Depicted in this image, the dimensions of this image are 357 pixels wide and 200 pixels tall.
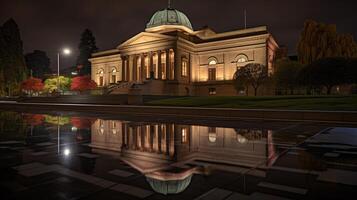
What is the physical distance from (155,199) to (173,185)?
2.34 feet

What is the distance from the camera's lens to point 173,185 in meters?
4.73

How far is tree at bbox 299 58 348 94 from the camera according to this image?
89.1 ft

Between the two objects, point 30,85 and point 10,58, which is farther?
point 30,85

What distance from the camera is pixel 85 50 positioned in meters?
95.7

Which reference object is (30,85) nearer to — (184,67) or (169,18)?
(169,18)

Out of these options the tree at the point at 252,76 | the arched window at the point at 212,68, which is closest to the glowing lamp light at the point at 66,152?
the tree at the point at 252,76

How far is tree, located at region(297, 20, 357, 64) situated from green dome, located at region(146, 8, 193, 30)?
113 feet

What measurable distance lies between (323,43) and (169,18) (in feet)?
135

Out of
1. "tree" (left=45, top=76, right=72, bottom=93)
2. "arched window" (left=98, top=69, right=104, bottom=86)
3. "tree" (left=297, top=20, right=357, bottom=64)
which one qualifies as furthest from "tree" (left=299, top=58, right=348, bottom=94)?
"tree" (left=45, top=76, right=72, bottom=93)

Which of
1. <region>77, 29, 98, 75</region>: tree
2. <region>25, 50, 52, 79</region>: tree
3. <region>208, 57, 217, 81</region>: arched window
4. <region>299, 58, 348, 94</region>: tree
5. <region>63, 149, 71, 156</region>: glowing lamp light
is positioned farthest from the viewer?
<region>25, 50, 52, 79</region>: tree

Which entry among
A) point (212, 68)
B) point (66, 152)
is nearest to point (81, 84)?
point (212, 68)

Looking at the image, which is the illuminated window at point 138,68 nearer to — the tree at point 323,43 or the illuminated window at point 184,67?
the illuminated window at point 184,67

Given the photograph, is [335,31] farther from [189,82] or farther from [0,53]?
[0,53]

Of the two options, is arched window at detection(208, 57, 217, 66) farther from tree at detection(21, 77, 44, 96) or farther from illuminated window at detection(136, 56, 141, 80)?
tree at detection(21, 77, 44, 96)
